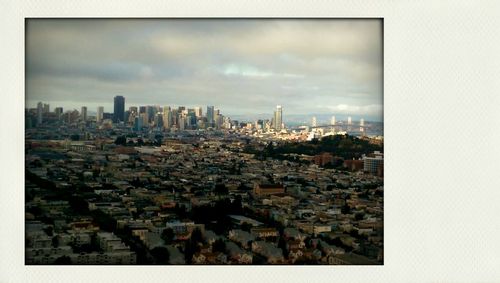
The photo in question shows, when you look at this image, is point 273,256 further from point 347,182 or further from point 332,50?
point 332,50

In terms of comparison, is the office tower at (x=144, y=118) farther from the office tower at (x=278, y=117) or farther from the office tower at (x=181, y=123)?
the office tower at (x=278, y=117)

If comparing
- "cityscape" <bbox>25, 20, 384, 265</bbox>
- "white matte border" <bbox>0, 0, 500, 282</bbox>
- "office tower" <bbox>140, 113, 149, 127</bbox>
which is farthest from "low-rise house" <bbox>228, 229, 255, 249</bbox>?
"office tower" <bbox>140, 113, 149, 127</bbox>
